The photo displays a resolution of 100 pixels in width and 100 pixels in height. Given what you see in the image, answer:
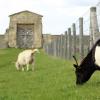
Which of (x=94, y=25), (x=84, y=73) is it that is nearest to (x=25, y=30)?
(x=94, y=25)

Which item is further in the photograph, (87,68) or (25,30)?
(25,30)

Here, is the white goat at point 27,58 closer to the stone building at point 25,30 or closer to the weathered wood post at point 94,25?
the weathered wood post at point 94,25

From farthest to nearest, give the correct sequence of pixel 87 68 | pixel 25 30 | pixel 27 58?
pixel 25 30 → pixel 27 58 → pixel 87 68

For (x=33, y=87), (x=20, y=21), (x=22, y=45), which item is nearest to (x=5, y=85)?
(x=33, y=87)

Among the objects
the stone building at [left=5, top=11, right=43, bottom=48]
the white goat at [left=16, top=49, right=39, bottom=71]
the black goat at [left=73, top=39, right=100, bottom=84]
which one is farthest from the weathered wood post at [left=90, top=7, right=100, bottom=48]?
the stone building at [left=5, top=11, right=43, bottom=48]

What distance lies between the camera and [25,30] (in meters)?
76.1

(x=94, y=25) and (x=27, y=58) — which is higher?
(x=94, y=25)

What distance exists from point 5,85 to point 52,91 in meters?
2.65

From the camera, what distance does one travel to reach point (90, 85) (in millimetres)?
12047

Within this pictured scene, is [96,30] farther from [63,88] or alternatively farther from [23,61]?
[63,88]

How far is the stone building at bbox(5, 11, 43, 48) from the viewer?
2940 inches

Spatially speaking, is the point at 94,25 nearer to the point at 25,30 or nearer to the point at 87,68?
the point at 87,68

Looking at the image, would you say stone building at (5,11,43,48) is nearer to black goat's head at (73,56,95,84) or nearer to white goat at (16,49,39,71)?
white goat at (16,49,39,71)

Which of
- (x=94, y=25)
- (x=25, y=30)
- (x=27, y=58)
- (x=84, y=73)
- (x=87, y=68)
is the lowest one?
(x=27, y=58)
